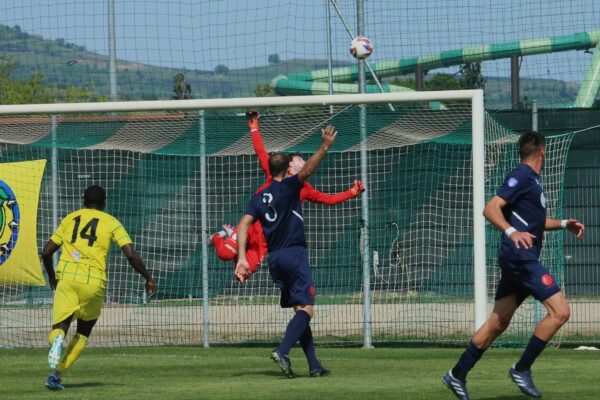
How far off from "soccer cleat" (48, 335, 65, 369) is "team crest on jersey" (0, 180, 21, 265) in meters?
6.15

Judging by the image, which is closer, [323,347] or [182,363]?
[182,363]

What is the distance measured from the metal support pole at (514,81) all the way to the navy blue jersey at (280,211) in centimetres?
648

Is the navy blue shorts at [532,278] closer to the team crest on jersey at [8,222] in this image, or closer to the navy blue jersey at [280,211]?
the navy blue jersey at [280,211]

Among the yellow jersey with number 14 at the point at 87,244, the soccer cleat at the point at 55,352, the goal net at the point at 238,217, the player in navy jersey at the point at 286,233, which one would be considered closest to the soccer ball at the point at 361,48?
the goal net at the point at 238,217

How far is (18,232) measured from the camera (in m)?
16.3

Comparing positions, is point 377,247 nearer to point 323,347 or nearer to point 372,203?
point 372,203

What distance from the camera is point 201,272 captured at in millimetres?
16750

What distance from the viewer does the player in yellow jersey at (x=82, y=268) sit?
1070 cm

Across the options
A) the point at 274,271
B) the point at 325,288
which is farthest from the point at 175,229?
the point at 274,271

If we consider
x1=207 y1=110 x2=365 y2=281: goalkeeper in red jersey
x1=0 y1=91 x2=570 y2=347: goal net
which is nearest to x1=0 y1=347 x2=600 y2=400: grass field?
x1=207 y1=110 x2=365 y2=281: goalkeeper in red jersey

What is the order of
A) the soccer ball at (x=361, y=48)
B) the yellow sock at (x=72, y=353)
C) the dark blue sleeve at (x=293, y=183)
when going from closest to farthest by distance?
the yellow sock at (x=72, y=353) → the dark blue sleeve at (x=293, y=183) → the soccer ball at (x=361, y=48)

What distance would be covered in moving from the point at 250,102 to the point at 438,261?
4.13 metres

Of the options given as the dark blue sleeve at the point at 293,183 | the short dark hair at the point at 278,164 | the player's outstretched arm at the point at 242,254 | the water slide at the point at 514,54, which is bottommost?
the player's outstretched arm at the point at 242,254

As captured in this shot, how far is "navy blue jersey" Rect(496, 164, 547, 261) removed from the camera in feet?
29.7
